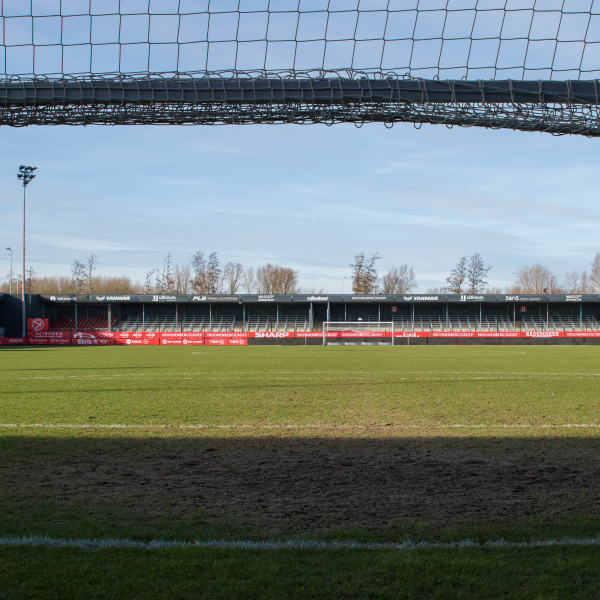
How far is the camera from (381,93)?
11516 mm

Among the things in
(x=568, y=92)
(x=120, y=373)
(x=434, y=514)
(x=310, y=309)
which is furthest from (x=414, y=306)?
(x=434, y=514)

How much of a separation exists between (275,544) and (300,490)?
1416mm

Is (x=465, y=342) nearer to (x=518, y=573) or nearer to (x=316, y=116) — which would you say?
(x=316, y=116)

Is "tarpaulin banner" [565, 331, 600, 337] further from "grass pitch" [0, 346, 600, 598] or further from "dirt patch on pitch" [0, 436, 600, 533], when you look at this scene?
"dirt patch on pitch" [0, 436, 600, 533]

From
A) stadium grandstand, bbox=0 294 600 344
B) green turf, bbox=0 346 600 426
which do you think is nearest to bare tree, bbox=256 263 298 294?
stadium grandstand, bbox=0 294 600 344

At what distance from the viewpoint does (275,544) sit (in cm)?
390

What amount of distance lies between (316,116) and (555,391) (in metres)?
8.49

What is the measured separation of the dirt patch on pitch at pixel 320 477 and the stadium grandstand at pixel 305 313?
50439mm

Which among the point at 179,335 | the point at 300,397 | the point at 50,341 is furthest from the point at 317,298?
the point at 300,397

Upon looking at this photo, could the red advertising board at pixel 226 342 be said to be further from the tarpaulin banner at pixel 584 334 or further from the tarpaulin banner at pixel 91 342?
the tarpaulin banner at pixel 584 334

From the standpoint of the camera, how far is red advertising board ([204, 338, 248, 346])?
5225cm

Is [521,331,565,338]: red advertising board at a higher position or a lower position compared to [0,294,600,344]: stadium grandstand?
lower

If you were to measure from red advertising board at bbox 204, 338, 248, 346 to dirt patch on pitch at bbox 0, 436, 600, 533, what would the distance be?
44784 millimetres

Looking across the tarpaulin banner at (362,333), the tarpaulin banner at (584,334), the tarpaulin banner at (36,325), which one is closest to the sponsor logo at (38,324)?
the tarpaulin banner at (36,325)
